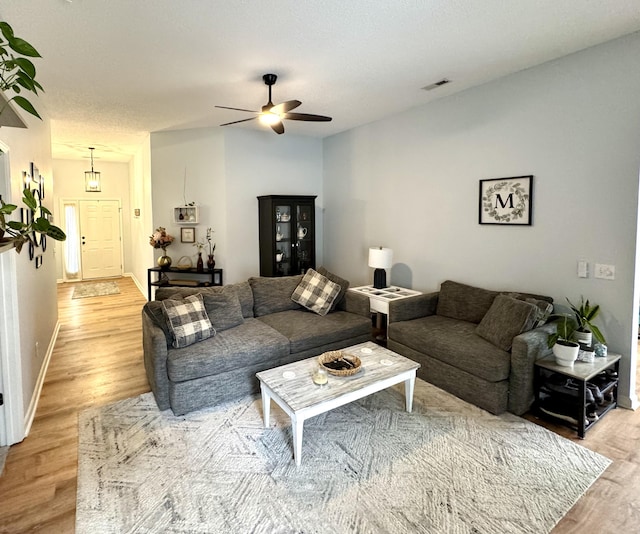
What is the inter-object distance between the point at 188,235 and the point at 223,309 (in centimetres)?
258

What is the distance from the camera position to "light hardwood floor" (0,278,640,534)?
6.42 feet

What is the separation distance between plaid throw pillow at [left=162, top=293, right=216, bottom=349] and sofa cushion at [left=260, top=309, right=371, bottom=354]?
0.71 m

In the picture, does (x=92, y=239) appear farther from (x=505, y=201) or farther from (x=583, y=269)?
(x=583, y=269)

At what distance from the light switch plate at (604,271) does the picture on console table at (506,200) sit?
686mm

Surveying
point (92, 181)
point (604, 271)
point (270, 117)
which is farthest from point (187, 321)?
point (92, 181)

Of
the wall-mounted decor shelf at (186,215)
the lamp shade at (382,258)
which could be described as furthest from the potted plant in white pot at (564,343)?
the wall-mounted decor shelf at (186,215)

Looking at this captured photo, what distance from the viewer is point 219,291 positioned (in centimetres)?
370

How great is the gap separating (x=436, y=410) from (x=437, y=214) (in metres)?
2.32

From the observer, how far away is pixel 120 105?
170 inches

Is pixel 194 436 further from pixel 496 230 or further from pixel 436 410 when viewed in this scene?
pixel 496 230

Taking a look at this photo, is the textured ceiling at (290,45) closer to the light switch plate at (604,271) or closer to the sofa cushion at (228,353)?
the light switch plate at (604,271)

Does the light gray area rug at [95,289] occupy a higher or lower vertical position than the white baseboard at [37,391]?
higher

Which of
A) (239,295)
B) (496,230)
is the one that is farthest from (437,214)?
(239,295)

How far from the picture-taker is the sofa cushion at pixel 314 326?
351cm
